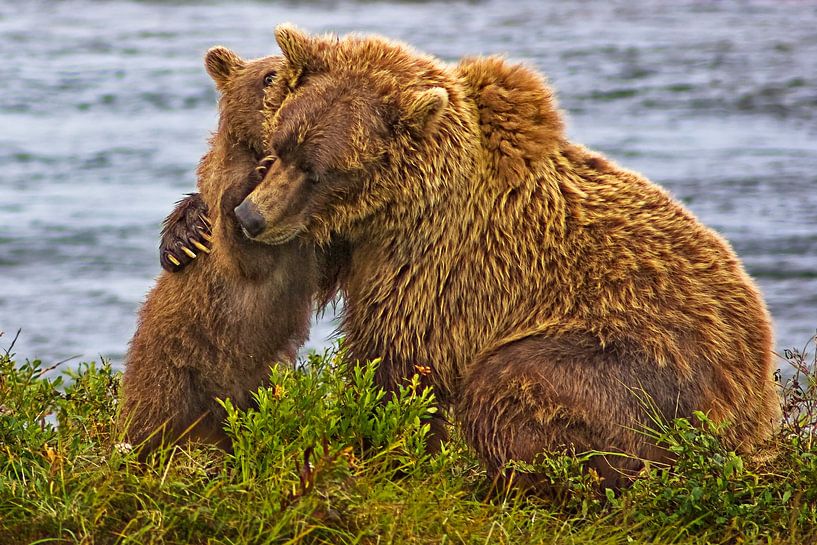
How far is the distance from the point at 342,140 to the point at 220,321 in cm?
111

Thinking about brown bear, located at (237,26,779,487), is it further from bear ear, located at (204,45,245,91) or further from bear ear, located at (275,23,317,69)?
bear ear, located at (204,45,245,91)

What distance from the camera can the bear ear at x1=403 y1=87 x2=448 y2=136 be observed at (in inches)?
193

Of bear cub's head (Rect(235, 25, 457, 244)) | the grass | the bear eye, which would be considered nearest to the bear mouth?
bear cub's head (Rect(235, 25, 457, 244))

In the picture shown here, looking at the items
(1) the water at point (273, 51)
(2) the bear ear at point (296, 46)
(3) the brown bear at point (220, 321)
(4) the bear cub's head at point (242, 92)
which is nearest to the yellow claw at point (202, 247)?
(3) the brown bear at point (220, 321)

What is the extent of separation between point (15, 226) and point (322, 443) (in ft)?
31.6

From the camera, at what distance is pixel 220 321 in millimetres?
5625

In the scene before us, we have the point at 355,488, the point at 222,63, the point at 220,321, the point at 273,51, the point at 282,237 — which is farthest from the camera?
the point at 273,51

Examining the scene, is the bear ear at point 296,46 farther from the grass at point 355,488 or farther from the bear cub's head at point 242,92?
the grass at point 355,488

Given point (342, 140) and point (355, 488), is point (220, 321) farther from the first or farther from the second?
point (355, 488)

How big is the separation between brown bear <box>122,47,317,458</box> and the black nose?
511mm

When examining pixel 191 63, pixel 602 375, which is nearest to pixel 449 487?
pixel 602 375

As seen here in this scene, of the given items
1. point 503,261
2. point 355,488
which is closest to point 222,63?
point 503,261

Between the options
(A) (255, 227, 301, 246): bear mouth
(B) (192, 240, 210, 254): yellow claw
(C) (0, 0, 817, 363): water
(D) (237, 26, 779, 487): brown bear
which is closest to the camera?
(D) (237, 26, 779, 487): brown bear

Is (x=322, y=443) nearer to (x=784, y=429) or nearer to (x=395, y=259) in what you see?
(x=395, y=259)
